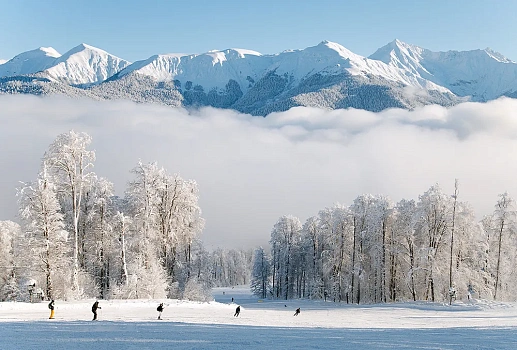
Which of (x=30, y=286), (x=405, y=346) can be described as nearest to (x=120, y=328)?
(x=405, y=346)

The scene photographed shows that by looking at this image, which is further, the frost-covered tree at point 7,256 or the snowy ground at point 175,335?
the frost-covered tree at point 7,256

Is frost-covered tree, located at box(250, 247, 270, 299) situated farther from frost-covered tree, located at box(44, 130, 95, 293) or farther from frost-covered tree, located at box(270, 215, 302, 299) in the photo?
frost-covered tree, located at box(44, 130, 95, 293)

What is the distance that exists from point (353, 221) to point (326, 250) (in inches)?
364

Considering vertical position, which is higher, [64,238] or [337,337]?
[64,238]

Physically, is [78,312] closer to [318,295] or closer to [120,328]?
[120,328]

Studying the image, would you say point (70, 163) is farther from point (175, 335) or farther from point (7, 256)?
point (7, 256)

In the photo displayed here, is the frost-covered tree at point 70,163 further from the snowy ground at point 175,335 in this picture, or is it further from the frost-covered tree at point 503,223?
the frost-covered tree at point 503,223

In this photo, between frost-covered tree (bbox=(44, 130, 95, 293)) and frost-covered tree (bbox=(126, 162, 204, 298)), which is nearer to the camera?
frost-covered tree (bbox=(44, 130, 95, 293))

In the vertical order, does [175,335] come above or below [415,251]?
below

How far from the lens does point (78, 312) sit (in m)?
30.8

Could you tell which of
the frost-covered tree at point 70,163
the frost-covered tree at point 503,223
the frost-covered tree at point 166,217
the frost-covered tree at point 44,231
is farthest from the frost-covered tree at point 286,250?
the frost-covered tree at point 44,231

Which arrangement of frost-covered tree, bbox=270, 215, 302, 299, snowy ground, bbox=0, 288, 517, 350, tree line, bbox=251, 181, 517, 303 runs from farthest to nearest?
frost-covered tree, bbox=270, 215, 302, 299
tree line, bbox=251, 181, 517, 303
snowy ground, bbox=0, 288, 517, 350

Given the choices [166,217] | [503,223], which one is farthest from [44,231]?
[503,223]

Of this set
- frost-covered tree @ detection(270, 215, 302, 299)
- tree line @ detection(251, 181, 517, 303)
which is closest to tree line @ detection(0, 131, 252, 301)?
tree line @ detection(251, 181, 517, 303)
